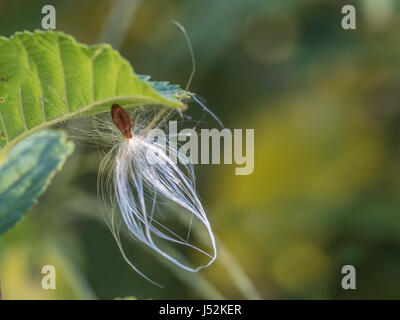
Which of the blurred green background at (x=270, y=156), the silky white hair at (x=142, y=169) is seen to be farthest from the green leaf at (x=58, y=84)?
the blurred green background at (x=270, y=156)

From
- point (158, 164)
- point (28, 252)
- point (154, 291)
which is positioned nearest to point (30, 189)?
point (158, 164)

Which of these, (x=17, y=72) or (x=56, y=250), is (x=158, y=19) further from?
(x=17, y=72)

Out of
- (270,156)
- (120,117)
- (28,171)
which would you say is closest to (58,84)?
(120,117)

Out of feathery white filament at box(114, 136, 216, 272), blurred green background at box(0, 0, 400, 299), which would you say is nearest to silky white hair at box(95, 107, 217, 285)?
feathery white filament at box(114, 136, 216, 272)

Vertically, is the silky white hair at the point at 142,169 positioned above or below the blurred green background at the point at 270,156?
below

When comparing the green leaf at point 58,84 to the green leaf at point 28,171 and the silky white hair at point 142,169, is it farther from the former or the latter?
the silky white hair at point 142,169
